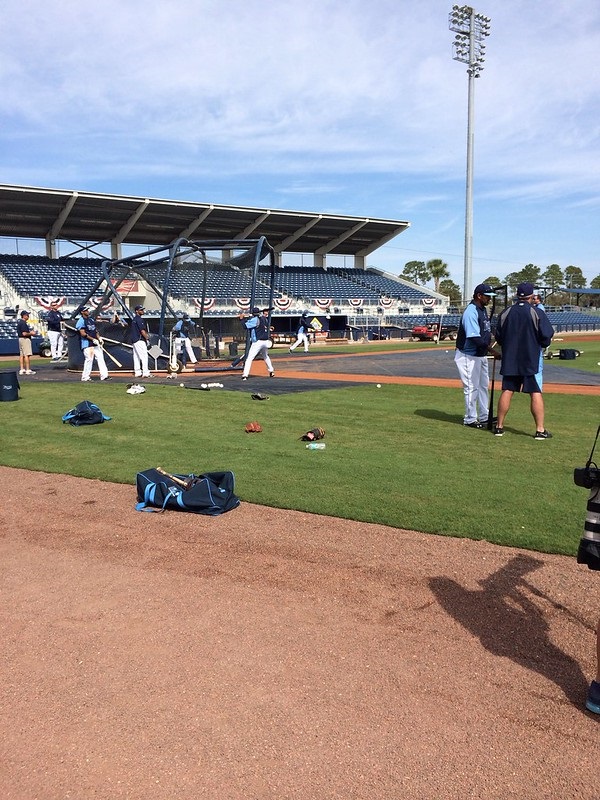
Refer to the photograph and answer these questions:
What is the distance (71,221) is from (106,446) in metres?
41.2

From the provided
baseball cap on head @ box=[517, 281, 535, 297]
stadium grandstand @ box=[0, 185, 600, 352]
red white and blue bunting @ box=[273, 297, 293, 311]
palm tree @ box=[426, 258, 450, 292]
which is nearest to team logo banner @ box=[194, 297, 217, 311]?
stadium grandstand @ box=[0, 185, 600, 352]

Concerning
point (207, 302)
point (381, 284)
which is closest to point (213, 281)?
point (207, 302)

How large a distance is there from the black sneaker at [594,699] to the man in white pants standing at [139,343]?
1589 cm

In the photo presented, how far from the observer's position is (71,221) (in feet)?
148

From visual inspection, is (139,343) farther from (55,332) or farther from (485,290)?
(485,290)

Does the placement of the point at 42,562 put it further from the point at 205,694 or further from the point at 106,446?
the point at 106,446

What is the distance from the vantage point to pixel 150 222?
157 feet

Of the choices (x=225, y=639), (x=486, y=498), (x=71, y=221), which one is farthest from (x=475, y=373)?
(x=71, y=221)

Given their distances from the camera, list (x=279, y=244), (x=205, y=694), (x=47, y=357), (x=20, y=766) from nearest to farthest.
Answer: (x=20, y=766) < (x=205, y=694) < (x=47, y=357) < (x=279, y=244)

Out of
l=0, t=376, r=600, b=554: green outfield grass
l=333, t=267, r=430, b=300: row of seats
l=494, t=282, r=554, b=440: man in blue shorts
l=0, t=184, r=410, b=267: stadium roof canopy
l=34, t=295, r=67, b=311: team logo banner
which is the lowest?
l=0, t=376, r=600, b=554: green outfield grass

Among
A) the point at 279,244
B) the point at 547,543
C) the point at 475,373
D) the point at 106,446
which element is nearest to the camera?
the point at 547,543

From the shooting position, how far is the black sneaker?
2.74 metres

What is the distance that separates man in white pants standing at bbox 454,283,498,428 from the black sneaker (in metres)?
6.77

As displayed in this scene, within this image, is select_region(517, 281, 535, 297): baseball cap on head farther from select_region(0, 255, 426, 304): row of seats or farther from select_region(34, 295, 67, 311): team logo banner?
select_region(34, 295, 67, 311): team logo banner
